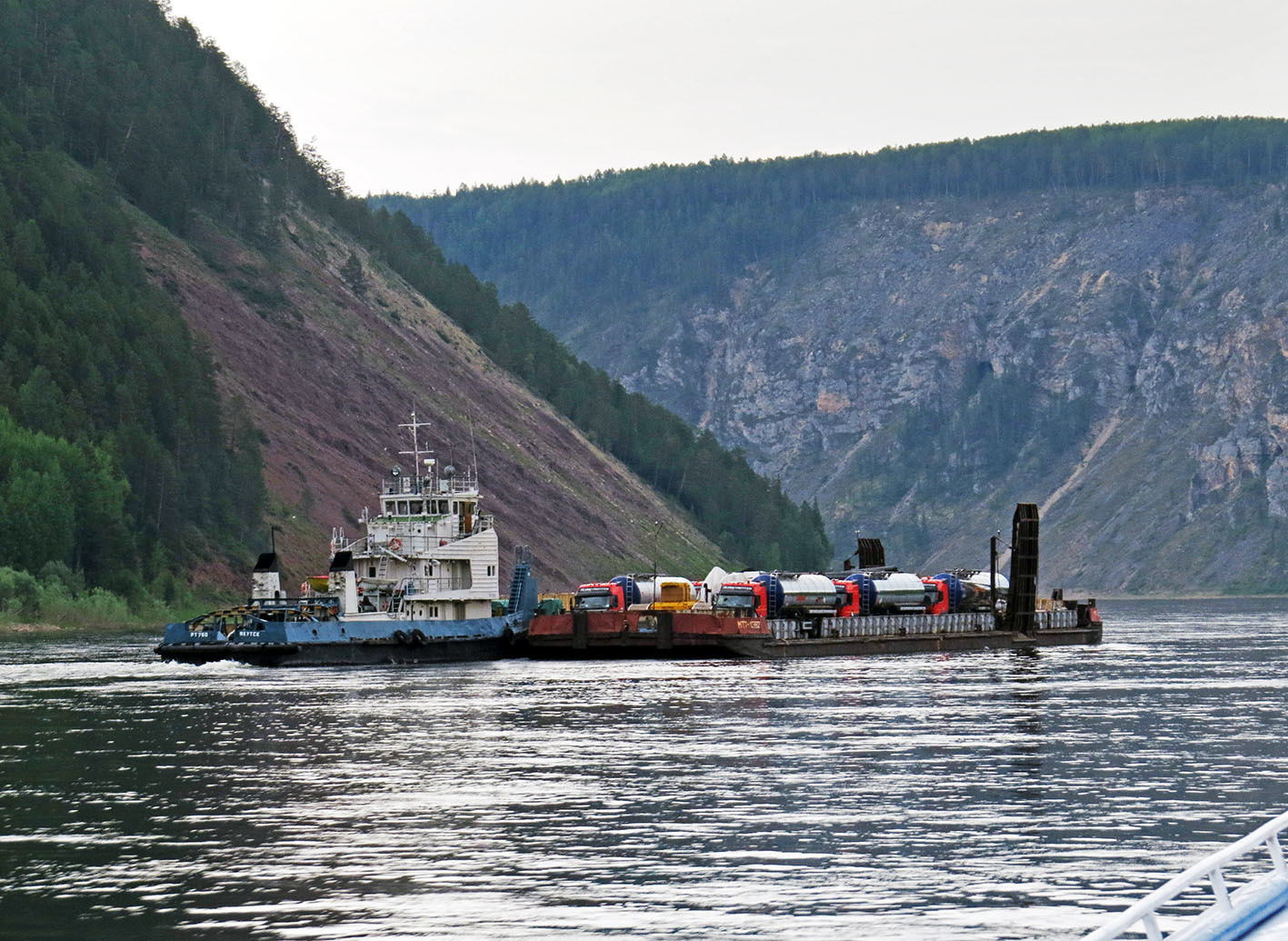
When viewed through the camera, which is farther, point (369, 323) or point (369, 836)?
point (369, 323)

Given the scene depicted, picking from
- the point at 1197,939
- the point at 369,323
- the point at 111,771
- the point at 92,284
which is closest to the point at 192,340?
the point at 92,284

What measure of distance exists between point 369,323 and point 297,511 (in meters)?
38.4

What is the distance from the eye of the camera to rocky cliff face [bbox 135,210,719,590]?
154250 mm

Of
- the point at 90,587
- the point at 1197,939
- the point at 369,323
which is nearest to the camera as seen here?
the point at 1197,939

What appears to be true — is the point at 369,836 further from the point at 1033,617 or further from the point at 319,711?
the point at 1033,617

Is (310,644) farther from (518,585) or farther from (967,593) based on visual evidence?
(967,593)

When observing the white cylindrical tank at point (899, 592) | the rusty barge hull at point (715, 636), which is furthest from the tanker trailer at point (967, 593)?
the rusty barge hull at point (715, 636)

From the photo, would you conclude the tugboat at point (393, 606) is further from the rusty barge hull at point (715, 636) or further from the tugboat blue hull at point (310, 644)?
the rusty barge hull at point (715, 636)

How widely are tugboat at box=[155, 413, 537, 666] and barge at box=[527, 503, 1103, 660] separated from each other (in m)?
4.35

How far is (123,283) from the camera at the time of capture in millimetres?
144875

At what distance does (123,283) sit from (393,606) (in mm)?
67672

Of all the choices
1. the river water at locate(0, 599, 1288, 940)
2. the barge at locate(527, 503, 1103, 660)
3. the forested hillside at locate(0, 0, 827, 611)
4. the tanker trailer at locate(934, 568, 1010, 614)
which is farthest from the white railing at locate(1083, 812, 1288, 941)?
the forested hillside at locate(0, 0, 827, 611)

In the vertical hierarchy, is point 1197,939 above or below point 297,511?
below

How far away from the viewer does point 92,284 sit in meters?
140
